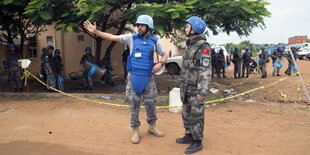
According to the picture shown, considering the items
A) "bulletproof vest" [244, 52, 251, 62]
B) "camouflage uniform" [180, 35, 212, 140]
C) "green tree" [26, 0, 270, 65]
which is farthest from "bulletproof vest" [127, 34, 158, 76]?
"bulletproof vest" [244, 52, 251, 62]

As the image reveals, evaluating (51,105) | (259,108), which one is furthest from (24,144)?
(259,108)

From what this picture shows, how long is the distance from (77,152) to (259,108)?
4.85m

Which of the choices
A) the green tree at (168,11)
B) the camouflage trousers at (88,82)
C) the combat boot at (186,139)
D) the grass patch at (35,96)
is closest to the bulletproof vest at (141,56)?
the combat boot at (186,139)

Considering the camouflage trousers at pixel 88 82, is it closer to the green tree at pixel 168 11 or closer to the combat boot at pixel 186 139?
the green tree at pixel 168 11

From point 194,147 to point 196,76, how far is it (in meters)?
1.04

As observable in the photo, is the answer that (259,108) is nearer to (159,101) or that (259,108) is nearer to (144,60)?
(159,101)

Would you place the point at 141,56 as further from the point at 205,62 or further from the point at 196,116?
the point at 196,116

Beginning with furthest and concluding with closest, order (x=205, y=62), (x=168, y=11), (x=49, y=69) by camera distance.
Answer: (x=49, y=69) → (x=168, y=11) → (x=205, y=62)

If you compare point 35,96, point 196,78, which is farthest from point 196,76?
point 35,96

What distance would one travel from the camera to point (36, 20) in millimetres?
7184

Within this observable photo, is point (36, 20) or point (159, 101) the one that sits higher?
point (36, 20)

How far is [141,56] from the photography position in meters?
3.82

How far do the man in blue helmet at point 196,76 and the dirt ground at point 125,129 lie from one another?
0.41 meters

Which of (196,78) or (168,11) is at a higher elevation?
(168,11)
